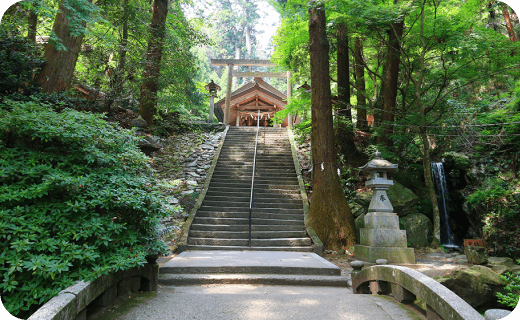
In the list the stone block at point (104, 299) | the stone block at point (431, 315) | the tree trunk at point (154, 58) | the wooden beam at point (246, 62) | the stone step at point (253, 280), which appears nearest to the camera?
the stone block at point (431, 315)

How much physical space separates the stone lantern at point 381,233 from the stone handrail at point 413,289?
1893mm

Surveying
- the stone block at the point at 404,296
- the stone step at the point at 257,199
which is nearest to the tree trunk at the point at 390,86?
the stone step at the point at 257,199

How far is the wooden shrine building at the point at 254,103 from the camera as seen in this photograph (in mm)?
19516

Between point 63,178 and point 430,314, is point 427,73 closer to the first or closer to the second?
point 430,314

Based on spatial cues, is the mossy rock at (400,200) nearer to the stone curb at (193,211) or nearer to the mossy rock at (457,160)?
the mossy rock at (457,160)

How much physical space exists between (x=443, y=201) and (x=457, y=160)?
1.45m

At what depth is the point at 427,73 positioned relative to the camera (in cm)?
911

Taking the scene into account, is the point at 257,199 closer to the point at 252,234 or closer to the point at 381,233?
the point at 252,234

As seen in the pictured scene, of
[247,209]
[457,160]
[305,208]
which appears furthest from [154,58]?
[457,160]

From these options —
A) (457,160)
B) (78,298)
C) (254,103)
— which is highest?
(254,103)

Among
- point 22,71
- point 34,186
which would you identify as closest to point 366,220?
point 34,186

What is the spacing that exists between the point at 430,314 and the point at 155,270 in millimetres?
3027

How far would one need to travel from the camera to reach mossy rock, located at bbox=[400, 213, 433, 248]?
7391mm

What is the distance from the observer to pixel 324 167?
750cm
